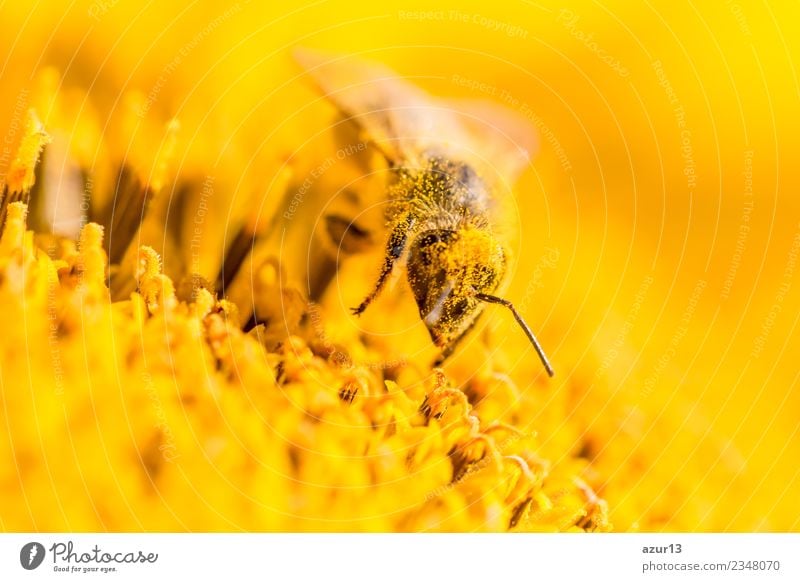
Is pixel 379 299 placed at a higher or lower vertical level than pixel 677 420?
higher

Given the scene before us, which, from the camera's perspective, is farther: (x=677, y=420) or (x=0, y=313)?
(x=677, y=420)

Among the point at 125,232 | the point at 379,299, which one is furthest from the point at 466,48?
the point at 125,232
